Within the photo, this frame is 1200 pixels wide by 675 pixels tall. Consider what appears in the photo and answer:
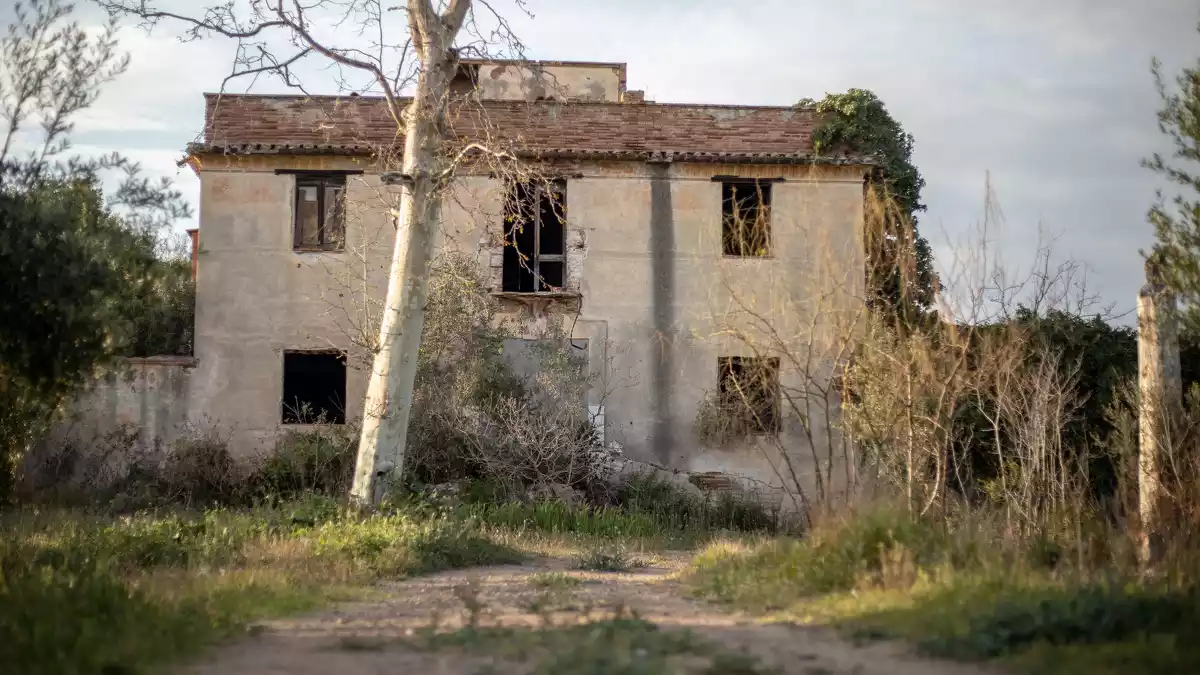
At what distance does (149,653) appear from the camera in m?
5.68

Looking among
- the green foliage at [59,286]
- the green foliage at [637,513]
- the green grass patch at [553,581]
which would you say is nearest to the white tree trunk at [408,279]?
the green foliage at [637,513]

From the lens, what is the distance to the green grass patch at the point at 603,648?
17.0ft

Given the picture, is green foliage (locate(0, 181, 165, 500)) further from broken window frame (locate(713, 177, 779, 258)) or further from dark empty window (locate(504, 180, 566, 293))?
broken window frame (locate(713, 177, 779, 258))

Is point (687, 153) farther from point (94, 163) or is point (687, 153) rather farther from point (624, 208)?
point (94, 163)

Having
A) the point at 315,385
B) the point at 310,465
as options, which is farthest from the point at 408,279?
the point at 315,385

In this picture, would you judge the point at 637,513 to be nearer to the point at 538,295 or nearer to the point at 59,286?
the point at 538,295

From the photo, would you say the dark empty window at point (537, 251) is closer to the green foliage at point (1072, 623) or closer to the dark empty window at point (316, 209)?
the dark empty window at point (316, 209)

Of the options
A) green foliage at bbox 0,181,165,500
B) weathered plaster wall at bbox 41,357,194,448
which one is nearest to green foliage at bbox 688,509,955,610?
green foliage at bbox 0,181,165,500

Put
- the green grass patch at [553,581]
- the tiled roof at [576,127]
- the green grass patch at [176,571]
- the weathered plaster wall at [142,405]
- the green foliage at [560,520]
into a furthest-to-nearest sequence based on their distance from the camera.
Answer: the tiled roof at [576,127], the weathered plaster wall at [142,405], the green foliage at [560,520], the green grass patch at [553,581], the green grass patch at [176,571]

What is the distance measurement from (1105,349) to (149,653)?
18.4 meters

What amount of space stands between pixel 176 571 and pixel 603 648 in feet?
17.9

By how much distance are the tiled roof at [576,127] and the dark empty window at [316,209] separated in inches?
27.5

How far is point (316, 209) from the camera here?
2245cm

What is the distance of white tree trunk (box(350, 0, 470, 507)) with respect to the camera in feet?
48.3
